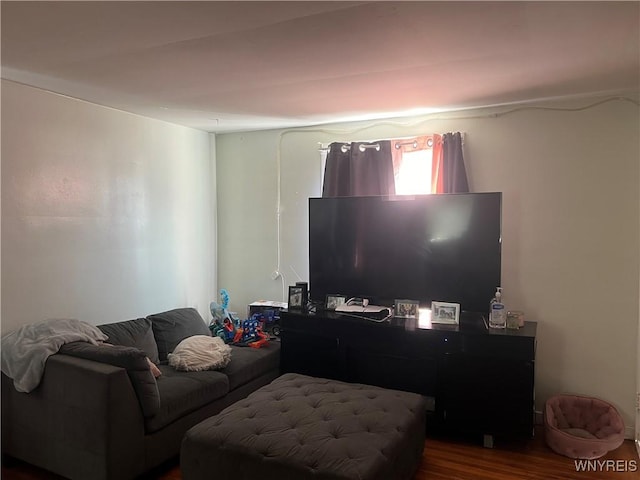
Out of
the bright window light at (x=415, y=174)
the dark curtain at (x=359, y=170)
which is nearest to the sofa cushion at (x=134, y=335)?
the dark curtain at (x=359, y=170)

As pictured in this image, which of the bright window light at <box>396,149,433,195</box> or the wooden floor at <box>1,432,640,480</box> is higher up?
the bright window light at <box>396,149,433,195</box>

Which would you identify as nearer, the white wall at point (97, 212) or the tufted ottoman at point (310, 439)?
the tufted ottoman at point (310, 439)

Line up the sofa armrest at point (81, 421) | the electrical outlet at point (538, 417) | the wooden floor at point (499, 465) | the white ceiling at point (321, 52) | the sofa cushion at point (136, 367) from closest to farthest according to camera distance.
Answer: the white ceiling at point (321, 52), the sofa armrest at point (81, 421), the sofa cushion at point (136, 367), the wooden floor at point (499, 465), the electrical outlet at point (538, 417)

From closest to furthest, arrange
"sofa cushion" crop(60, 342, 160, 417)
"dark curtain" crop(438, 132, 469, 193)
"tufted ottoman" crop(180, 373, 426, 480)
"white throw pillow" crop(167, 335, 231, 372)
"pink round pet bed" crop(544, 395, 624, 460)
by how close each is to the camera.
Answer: "tufted ottoman" crop(180, 373, 426, 480), "sofa cushion" crop(60, 342, 160, 417), "pink round pet bed" crop(544, 395, 624, 460), "white throw pillow" crop(167, 335, 231, 372), "dark curtain" crop(438, 132, 469, 193)

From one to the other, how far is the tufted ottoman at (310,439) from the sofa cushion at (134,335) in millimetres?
1014

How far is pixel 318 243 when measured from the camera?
3.76m

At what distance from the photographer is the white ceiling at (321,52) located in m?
1.86

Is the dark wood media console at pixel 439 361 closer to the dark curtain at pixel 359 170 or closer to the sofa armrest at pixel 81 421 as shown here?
the dark curtain at pixel 359 170

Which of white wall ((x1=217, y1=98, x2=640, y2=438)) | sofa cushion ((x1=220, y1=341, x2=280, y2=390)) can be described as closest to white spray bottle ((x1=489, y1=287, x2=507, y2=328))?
white wall ((x1=217, y1=98, x2=640, y2=438))

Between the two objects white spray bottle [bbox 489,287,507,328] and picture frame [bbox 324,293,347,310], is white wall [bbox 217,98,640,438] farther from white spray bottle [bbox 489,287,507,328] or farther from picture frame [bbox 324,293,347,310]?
picture frame [bbox 324,293,347,310]

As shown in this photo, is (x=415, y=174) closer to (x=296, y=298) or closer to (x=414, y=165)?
(x=414, y=165)

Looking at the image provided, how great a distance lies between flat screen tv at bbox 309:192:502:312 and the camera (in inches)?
128

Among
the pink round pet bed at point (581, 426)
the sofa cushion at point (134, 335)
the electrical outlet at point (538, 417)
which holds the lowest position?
the electrical outlet at point (538, 417)

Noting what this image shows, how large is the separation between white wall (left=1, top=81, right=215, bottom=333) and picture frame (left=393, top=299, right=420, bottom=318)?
1919mm
